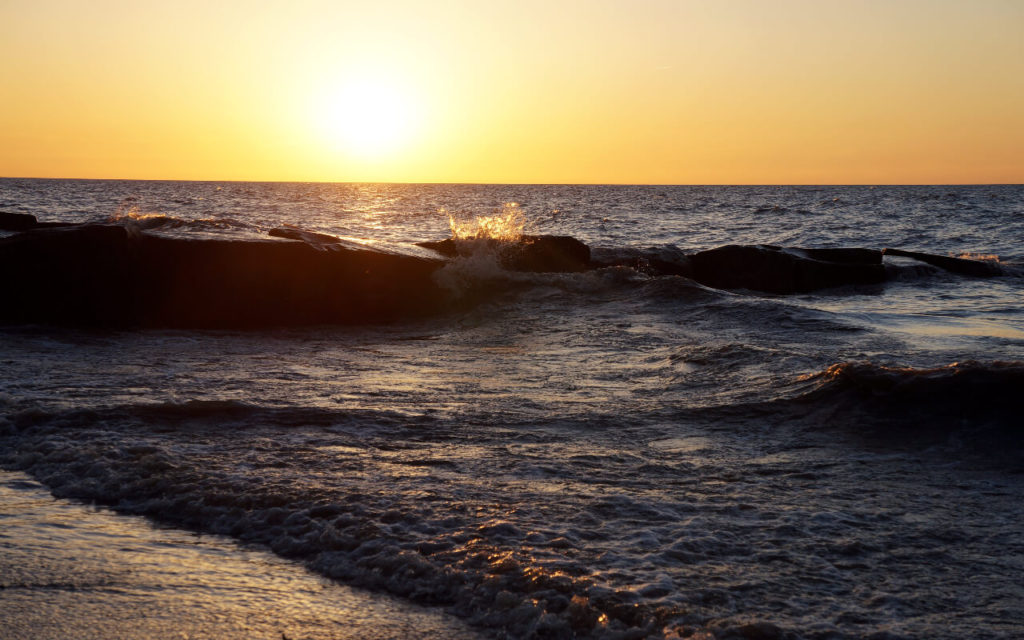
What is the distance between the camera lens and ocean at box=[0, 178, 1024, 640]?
2.94m

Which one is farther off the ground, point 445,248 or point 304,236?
point 304,236

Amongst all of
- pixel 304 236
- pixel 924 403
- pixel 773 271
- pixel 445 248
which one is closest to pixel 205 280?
pixel 304 236

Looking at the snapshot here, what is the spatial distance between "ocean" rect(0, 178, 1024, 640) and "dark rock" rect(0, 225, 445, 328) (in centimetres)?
52

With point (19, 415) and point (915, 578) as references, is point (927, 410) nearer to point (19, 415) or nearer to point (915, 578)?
point (915, 578)

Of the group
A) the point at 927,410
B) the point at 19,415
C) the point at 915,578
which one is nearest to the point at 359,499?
Result: the point at 915,578

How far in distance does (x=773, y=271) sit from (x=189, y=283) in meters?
8.90

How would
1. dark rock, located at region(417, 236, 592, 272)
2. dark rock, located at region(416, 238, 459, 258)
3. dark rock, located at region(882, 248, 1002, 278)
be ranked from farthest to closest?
dark rock, located at region(882, 248, 1002, 278) → dark rock, located at region(417, 236, 592, 272) → dark rock, located at region(416, 238, 459, 258)

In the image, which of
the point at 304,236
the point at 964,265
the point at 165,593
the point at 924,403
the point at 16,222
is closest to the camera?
the point at 165,593

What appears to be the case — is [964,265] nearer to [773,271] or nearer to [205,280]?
[773,271]

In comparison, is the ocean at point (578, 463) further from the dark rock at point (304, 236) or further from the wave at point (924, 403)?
the dark rock at point (304, 236)

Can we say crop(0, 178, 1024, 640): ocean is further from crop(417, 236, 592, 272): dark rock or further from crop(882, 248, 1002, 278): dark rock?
crop(882, 248, 1002, 278): dark rock

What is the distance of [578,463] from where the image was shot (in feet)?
14.4

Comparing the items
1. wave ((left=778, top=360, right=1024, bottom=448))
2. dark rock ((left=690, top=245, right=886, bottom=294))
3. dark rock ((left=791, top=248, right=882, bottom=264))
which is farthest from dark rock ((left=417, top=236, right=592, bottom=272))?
wave ((left=778, top=360, right=1024, bottom=448))

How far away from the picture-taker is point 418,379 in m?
6.57
